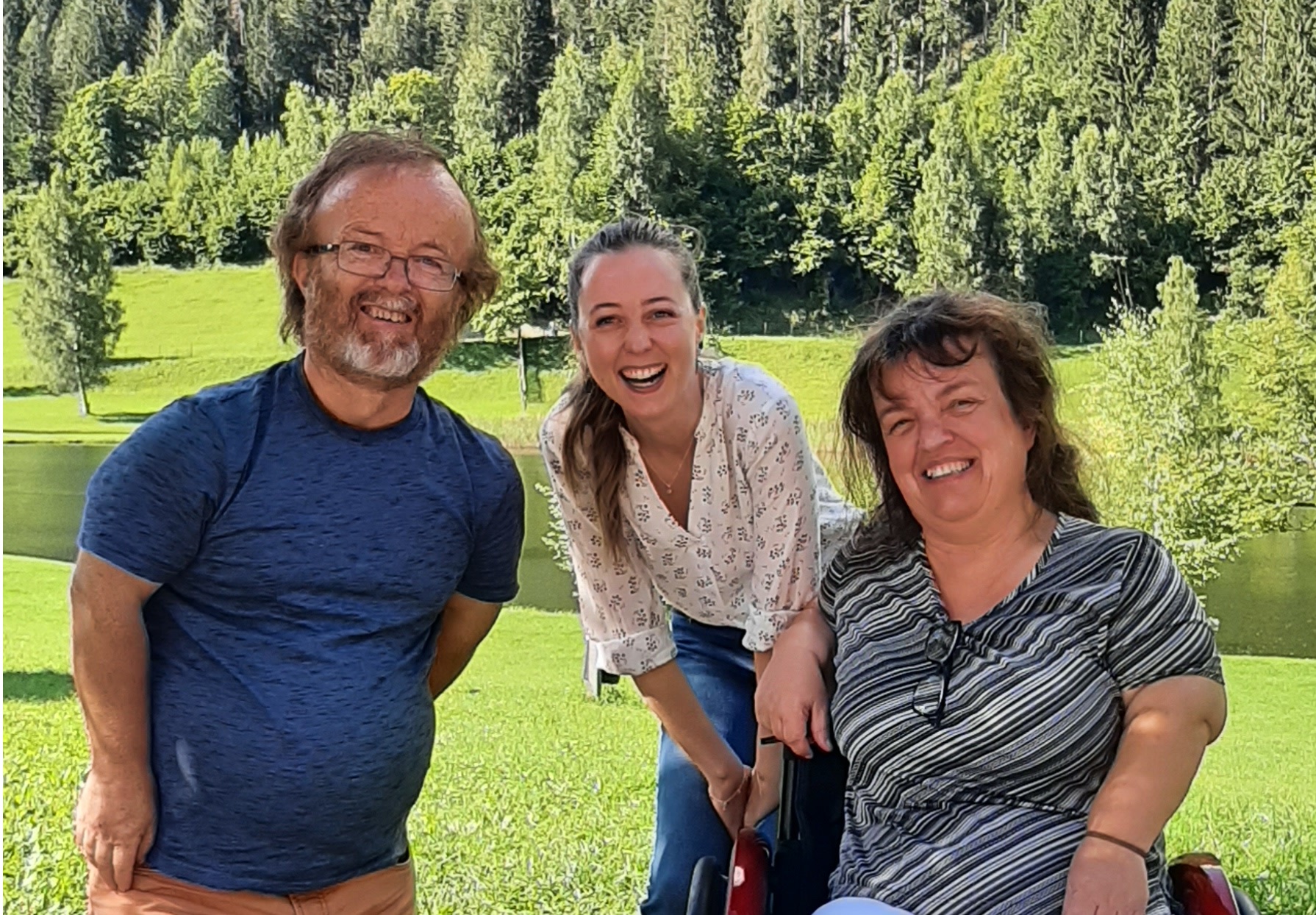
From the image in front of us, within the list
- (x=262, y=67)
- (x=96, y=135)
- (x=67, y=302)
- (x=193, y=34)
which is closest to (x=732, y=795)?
(x=262, y=67)

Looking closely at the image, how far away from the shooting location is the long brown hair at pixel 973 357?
5.28ft

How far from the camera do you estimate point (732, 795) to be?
1953 millimetres

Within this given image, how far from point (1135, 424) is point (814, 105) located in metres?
2.57

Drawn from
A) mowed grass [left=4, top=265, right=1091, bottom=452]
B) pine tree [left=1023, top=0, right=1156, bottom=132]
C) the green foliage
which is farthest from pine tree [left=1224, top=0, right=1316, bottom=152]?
mowed grass [left=4, top=265, right=1091, bottom=452]

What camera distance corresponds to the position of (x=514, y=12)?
750 centimetres

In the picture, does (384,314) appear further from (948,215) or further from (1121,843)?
(948,215)

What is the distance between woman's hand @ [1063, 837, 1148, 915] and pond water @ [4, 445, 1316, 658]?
5617mm

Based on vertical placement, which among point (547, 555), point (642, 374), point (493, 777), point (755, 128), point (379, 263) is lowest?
point (493, 777)

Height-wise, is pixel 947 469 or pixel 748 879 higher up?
pixel 947 469

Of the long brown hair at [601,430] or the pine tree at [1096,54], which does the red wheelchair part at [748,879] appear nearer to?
the long brown hair at [601,430]

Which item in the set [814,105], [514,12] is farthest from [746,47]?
[514,12]

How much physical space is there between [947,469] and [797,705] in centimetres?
36

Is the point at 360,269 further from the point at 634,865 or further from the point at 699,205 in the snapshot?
the point at 699,205

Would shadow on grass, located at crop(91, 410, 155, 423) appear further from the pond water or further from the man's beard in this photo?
the man's beard
